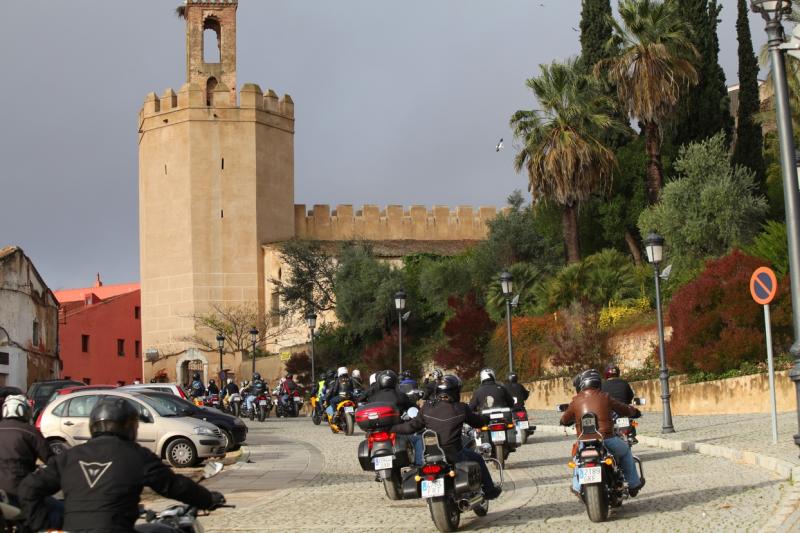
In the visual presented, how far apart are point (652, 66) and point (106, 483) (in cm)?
3364

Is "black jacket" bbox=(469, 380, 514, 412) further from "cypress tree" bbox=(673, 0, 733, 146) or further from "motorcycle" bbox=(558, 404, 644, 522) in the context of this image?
"cypress tree" bbox=(673, 0, 733, 146)

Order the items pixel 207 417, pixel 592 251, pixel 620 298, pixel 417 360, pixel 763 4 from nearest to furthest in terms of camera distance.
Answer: pixel 763 4
pixel 207 417
pixel 620 298
pixel 592 251
pixel 417 360

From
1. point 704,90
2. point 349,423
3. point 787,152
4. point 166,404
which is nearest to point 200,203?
point 704,90

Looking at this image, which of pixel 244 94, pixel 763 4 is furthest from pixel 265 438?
pixel 244 94

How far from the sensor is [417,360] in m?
49.0

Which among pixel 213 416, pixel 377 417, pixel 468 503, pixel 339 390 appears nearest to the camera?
pixel 468 503

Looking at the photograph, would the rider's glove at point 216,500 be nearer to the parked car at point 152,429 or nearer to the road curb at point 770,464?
the road curb at point 770,464

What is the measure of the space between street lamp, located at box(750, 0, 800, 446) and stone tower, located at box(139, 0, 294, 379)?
51049 millimetres

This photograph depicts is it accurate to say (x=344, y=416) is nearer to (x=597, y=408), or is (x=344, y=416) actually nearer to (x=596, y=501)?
(x=597, y=408)

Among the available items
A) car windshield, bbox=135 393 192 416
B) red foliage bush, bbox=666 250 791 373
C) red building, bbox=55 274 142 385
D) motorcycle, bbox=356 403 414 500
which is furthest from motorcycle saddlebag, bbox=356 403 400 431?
red building, bbox=55 274 142 385

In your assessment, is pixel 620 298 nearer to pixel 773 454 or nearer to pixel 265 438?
pixel 265 438

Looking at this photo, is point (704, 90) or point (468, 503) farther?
point (704, 90)

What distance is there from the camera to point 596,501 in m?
10.8

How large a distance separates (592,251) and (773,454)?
97.0 ft
